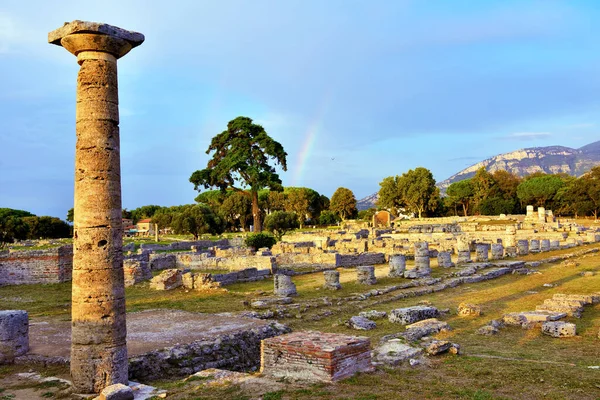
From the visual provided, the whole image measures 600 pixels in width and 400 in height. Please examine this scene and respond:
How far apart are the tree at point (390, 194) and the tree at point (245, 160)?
3512 cm

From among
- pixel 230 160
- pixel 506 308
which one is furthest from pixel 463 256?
pixel 230 160

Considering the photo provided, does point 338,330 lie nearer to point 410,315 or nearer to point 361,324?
point 361,324

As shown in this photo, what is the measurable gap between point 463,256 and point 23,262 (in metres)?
21.0

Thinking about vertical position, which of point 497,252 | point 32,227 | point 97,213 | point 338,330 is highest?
point 32,227

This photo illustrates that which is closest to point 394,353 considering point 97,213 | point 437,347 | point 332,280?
point 437,347

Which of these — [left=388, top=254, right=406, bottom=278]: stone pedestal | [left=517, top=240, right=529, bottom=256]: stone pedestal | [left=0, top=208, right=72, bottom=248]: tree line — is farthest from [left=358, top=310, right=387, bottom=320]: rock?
[left=0, top=208, right=72, bottom=248]: tree line

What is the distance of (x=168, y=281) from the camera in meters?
19.9

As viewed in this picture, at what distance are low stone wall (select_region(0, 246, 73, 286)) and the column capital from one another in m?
16.5


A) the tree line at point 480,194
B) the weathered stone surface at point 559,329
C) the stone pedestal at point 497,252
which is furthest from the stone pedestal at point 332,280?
the tree line at point 480,194

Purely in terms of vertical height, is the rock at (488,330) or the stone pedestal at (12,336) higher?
the stone pedestal at (12,336)

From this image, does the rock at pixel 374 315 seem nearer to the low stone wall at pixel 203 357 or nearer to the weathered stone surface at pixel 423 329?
the weathered stone surface at pixel 423 329

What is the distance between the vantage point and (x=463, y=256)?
85.4 ft

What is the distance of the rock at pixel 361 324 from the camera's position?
12203 millimetres

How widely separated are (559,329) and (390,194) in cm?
7095
